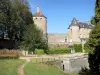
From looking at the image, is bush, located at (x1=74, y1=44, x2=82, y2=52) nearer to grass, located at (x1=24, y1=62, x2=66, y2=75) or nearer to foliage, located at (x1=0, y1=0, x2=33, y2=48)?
foliage, located at (x1=0, y1=0, x2=33, y2=48)

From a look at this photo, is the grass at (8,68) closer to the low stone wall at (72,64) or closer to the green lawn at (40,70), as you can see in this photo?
the green lawn at (40,70)

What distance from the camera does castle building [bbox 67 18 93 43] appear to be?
257 ft

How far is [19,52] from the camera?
49.8 meters

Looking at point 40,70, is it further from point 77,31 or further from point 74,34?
point 74,34

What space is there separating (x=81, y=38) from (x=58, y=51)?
19726 millimetres

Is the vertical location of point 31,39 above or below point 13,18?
below

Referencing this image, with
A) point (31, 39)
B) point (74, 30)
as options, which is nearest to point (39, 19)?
point (74, 30)

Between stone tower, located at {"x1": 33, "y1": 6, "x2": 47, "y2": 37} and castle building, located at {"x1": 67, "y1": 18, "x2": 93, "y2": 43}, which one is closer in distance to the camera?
stone tower, located at {"x1": 33, "y1": 6, "x2": 47, "y2": 37}

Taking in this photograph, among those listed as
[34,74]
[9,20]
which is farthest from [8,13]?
[34,74]

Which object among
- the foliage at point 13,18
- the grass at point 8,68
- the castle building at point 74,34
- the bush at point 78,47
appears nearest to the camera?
the grass at point 8,68

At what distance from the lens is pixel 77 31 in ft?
258

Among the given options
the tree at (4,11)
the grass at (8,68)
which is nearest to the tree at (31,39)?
the tree at (4,11)

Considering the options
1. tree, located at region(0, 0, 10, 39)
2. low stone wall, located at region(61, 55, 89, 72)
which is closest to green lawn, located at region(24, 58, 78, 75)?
low stone wall, located at region(61, 55, 89, 72)

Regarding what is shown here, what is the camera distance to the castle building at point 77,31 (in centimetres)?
7819
